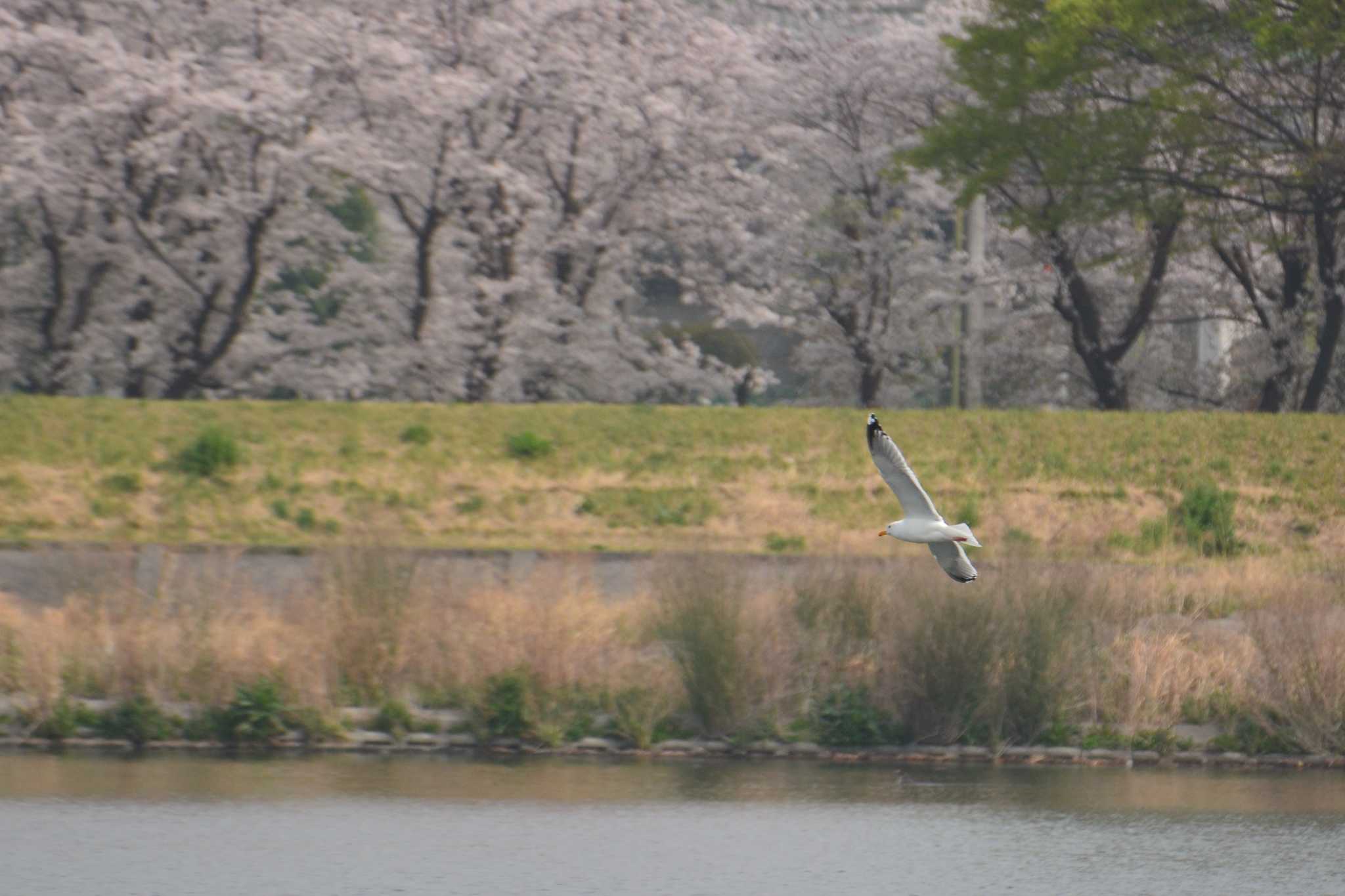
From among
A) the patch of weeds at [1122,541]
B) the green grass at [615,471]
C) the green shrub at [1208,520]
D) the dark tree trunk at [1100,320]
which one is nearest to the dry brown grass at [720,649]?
the green grass at [615,471]

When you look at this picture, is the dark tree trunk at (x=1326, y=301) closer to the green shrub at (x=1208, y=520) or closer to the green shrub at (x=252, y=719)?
the green shrub at (x=1208, y=520)

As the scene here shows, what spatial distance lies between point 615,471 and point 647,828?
41.8ft

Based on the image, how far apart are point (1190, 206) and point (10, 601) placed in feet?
66.4

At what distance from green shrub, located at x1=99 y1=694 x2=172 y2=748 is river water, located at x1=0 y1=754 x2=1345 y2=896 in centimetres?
42

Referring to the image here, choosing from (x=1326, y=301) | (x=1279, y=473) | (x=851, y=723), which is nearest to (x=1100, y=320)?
(x=1326, y=301)

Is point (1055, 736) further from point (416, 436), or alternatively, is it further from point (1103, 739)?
point (416, 436)

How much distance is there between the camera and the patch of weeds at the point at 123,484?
74.0 feet

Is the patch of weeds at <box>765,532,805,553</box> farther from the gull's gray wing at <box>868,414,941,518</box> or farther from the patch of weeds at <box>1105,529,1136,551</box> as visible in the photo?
the gull's gray wing at <box>868,414,941,518</box>

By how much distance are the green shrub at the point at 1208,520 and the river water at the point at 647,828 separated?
8.84 meters

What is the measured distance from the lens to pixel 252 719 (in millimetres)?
13711

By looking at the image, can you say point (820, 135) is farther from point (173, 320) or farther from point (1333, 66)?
point (173, 320)

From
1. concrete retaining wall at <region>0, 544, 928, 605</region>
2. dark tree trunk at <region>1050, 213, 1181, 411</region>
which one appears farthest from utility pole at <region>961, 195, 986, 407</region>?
concrete retaining wall at <region>0, 544, 928, 605</region>

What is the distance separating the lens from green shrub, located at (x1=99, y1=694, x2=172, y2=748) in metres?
13.7

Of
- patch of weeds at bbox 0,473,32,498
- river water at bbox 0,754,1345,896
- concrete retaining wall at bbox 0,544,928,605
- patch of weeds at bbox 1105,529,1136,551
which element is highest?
patch of weeds at bbox 0,473,32,498
